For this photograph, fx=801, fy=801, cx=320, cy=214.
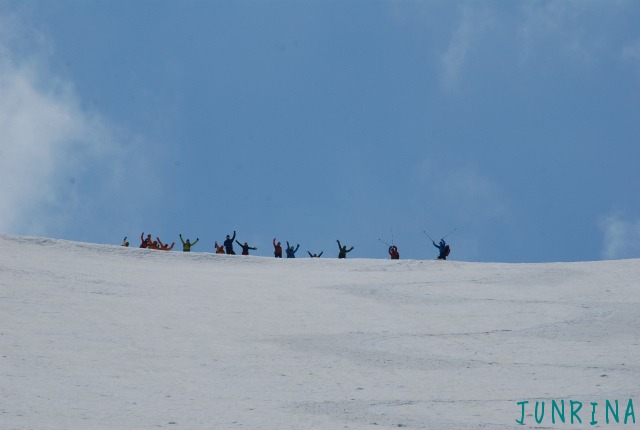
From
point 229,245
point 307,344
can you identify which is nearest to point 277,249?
point 229,245

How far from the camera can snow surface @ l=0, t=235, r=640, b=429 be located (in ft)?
32.4

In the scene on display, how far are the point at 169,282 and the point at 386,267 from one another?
612cm

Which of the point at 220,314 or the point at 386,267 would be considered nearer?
the point at 220,314

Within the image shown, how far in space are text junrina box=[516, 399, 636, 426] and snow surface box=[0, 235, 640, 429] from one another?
0.27ft

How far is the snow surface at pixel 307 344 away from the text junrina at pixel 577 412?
82 mm

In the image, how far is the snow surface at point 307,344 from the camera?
9.87 m

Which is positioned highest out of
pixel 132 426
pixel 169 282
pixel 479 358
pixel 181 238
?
pixel 181 238

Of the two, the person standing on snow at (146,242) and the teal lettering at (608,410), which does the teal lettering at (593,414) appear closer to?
the teal lettering at (608,410)

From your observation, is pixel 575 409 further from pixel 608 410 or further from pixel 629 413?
pixel 629 413


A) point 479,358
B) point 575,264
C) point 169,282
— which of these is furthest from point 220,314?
point 575,264

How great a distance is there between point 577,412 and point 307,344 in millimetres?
4870

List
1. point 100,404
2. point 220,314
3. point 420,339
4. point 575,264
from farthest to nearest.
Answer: point 575,264 → point 220,314 → point 420,339 → point 100,404

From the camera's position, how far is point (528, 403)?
10203 mm

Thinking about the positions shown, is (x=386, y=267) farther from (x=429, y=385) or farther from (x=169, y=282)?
(x=429, y=385)
